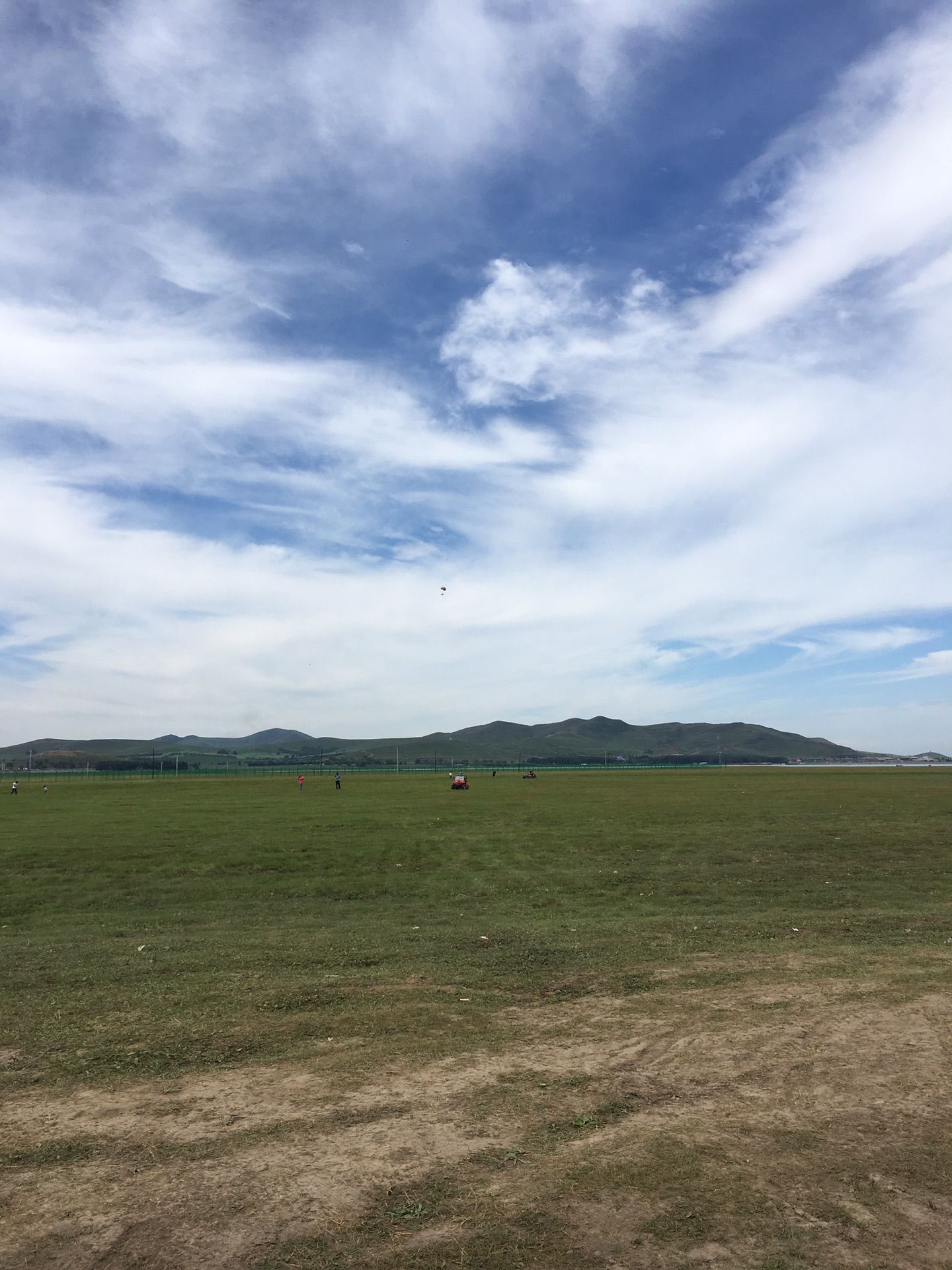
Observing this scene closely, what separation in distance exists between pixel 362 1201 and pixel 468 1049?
389 centimetres

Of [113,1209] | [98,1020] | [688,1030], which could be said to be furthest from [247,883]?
[113,1209]

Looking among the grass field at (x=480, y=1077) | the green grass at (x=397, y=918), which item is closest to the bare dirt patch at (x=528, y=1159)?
the grass field at (x=480, y=1077)

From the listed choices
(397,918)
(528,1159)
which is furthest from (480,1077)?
(397,918)

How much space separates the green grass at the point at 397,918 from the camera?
38.7 feet

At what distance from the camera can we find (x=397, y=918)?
21.0m

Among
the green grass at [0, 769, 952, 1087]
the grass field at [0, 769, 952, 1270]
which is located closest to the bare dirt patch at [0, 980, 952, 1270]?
the grass field at [0, 769, 952, 1270]

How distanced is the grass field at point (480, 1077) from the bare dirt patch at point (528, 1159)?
0.03 m

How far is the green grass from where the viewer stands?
11.8 m

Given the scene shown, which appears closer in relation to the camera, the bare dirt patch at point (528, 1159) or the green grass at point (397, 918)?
the bare dirt patch at point (528, 1159)

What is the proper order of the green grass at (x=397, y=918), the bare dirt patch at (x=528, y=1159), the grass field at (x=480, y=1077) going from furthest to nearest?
1. the green grass at (x=397, y=918)
2. the grass field at (x=480, y=1077)
3. the bare dirt patch at (x=528, y=1159)

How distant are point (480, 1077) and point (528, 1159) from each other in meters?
2.17

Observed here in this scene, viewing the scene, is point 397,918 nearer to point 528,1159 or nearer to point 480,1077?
point 480,1077

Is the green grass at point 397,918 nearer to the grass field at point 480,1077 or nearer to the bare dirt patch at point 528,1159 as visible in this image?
the grass field at point 480,1077

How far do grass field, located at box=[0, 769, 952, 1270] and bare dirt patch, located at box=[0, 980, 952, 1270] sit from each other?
0.10 ft
